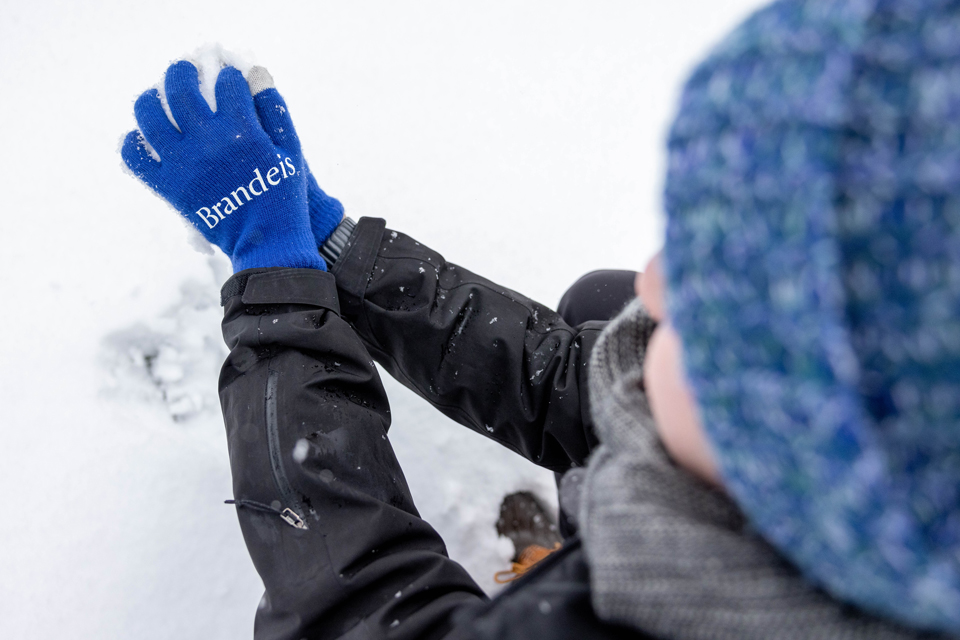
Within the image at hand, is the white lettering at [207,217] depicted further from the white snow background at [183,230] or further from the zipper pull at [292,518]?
the zipper pull at [292,518]

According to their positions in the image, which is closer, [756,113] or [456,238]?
[756,113]

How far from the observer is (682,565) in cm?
34

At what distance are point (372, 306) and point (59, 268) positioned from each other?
2.53ft

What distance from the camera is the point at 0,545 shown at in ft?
3.05

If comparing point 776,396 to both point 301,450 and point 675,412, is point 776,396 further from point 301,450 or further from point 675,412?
point 301,450

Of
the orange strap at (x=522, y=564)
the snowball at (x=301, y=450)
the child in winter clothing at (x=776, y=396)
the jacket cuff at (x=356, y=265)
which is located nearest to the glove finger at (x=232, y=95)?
the jacket cuff at (x=356, y=265)

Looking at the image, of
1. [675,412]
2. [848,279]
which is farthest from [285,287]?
[848,279]

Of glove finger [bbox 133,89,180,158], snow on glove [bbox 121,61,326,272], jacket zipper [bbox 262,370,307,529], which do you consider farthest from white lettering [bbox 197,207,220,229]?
jacket zipper [bbox 262,370,307,529]

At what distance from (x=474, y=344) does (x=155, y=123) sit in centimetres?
61

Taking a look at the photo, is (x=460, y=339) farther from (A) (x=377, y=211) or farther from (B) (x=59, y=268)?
(B) (x=59, y=268)

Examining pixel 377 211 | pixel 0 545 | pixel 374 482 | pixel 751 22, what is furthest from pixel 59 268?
pixel 751 22

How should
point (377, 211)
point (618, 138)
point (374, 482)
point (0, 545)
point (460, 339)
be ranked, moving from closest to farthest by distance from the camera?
point (374, 482)
point (460, 339)
point (0, 545)
point (377, 211)
point (618, 138)

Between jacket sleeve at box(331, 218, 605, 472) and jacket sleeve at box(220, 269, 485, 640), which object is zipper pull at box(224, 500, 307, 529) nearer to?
jacket sleeve at box(220, 269, 485, 640)

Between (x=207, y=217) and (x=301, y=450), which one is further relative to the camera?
(x=207, y=217)
